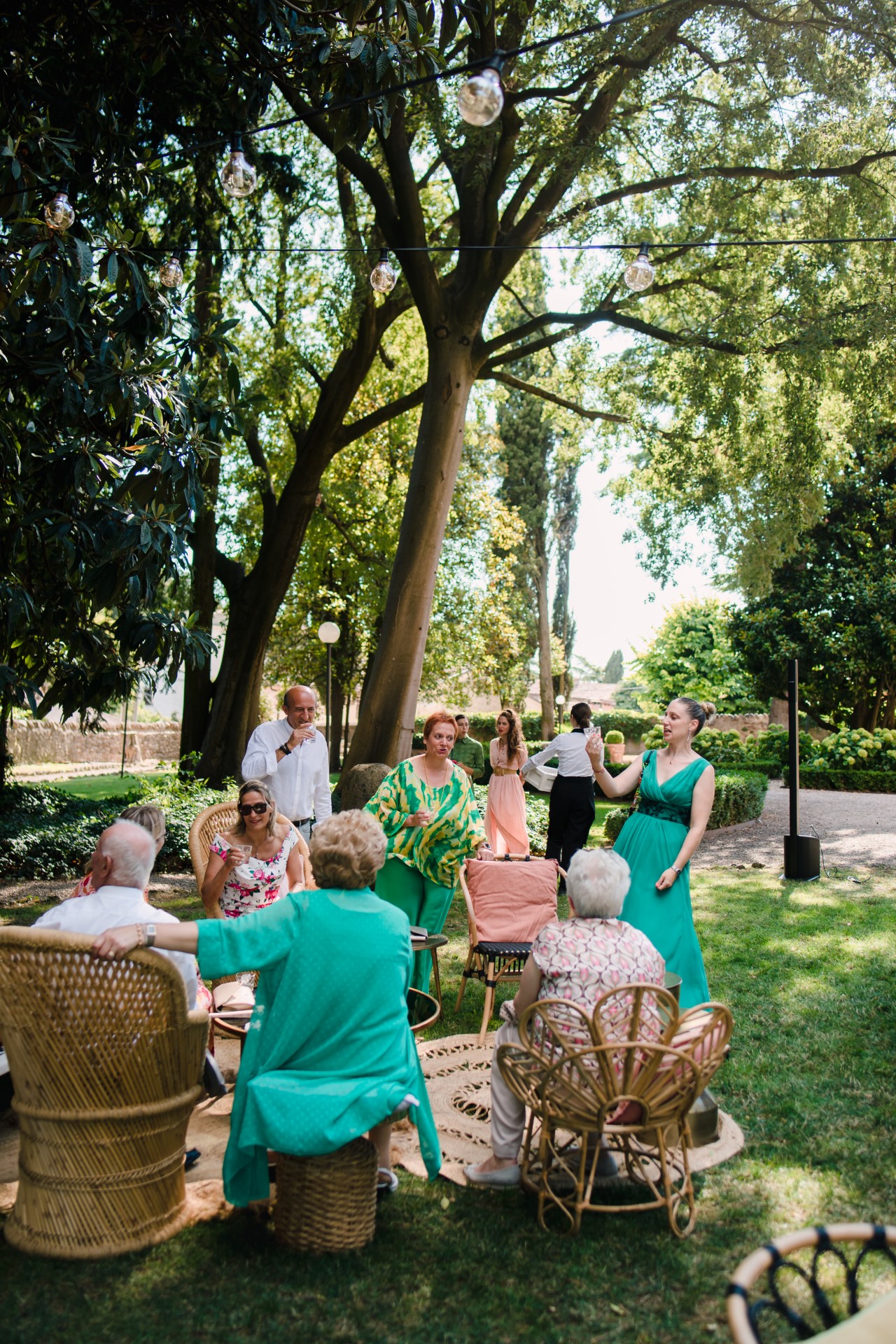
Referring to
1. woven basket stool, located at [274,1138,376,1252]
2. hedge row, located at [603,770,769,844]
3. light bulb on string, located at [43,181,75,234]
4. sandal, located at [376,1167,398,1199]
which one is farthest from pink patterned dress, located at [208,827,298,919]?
hedge row, located at [603,770,769,844]

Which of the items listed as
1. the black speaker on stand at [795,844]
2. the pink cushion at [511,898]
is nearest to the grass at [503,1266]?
the pink cushion at [511,898]

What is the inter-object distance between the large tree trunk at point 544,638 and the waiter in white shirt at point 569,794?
80.4ft

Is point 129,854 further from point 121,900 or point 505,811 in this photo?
point 505,811

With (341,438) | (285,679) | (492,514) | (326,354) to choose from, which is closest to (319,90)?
(341,438)

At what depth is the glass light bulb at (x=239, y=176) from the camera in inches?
194

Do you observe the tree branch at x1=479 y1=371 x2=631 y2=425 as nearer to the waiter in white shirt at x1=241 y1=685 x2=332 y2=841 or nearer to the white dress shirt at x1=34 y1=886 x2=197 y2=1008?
the waiter in white shirt at x1=241 y1=685 x2=332 y2=841

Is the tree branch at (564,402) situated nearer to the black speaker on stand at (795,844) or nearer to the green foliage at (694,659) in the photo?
the black speaker on stand at (795,844)

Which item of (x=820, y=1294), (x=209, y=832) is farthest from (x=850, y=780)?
(x=820, y=1294)

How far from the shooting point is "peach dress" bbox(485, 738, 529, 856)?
370 inches

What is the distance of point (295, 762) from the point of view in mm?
6258

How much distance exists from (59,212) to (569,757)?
20.7 feet

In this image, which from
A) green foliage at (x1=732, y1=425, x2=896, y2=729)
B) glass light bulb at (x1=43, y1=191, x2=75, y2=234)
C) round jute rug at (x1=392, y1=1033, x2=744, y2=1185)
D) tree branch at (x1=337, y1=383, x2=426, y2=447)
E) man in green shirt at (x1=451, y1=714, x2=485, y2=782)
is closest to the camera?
round jute rug at (x1=392, y1=1033, x2=744, y2=1185)

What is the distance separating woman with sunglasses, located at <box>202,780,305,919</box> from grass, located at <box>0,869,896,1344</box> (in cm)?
162

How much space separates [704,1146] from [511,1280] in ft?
4.24
